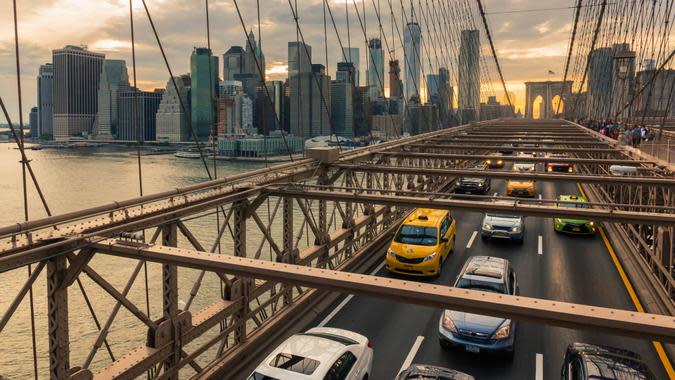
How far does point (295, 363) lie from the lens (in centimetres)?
891

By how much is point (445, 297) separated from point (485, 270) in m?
9.16

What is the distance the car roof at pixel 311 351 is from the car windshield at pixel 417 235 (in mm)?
7948

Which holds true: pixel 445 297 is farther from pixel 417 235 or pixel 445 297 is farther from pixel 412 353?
pixel 417 235

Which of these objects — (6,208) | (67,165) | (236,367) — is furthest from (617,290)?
(67,165)

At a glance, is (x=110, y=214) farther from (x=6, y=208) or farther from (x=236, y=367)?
(x=6, y=208)

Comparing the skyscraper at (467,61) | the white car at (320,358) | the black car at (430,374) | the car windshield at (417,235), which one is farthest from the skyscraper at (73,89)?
the skyscraper at (467,61)

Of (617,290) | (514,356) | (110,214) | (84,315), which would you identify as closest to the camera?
(110,214)

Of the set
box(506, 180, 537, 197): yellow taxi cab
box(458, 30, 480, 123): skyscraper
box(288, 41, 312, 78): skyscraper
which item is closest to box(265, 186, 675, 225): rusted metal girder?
box(288, 41, 312, 78): skyscraper

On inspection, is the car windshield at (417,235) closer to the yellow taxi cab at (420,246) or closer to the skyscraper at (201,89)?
the yellow taxi cab at (420,246)

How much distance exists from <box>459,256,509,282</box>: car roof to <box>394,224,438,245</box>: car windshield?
3.00 meters

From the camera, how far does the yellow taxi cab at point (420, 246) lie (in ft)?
56.3

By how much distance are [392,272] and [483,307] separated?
41.4 feet

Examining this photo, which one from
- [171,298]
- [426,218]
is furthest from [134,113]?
[171,298]

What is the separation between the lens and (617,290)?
16.4 m
